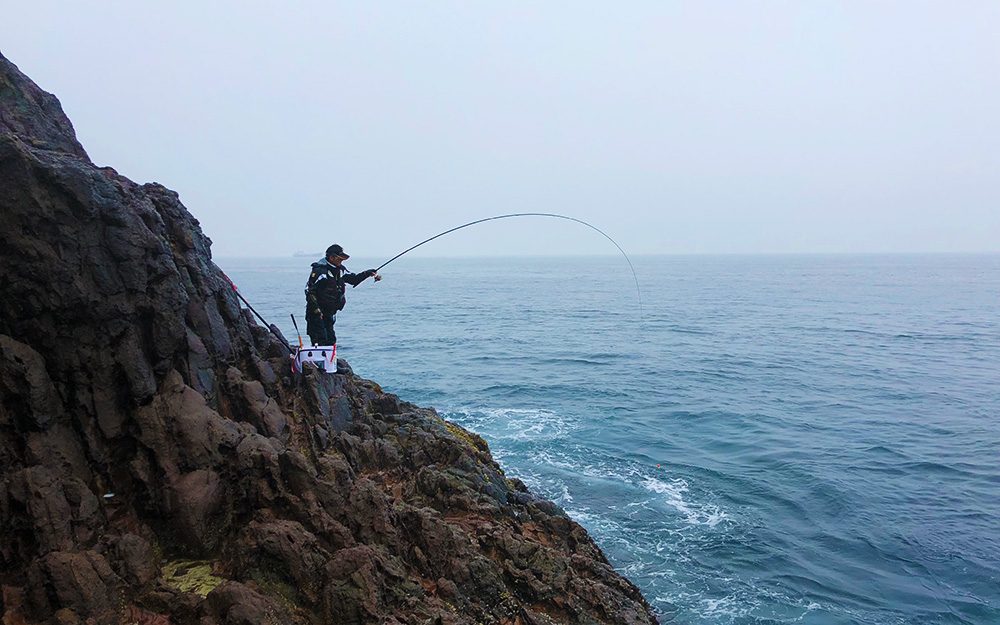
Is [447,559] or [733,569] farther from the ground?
[447,559]

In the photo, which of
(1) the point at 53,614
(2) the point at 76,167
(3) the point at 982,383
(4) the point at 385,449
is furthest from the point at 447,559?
(3) the point at 982,383

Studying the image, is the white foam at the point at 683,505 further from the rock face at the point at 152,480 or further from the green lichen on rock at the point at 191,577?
the green lichen on rock at the point at 191,577

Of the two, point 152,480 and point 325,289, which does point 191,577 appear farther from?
point 325,289

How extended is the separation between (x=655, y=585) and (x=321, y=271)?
1016cm

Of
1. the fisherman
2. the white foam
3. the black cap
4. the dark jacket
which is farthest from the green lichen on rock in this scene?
the white foam

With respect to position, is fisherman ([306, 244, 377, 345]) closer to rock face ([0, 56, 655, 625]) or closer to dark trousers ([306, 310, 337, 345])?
dark trousers ([306, 310, 337, 345])

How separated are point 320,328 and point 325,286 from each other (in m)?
0.92

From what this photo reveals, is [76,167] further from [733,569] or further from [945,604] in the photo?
[945,604]

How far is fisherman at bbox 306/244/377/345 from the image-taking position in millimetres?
12430

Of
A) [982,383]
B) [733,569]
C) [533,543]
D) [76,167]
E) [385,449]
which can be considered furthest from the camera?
[982,383]

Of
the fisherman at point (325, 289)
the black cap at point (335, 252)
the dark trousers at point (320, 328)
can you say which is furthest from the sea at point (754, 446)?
the black cap at point (335, 252)

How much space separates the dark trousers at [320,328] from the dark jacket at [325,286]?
11 centimetres

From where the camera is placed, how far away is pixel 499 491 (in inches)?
489

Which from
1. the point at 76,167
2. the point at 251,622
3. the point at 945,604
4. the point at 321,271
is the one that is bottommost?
the point at 945,604
